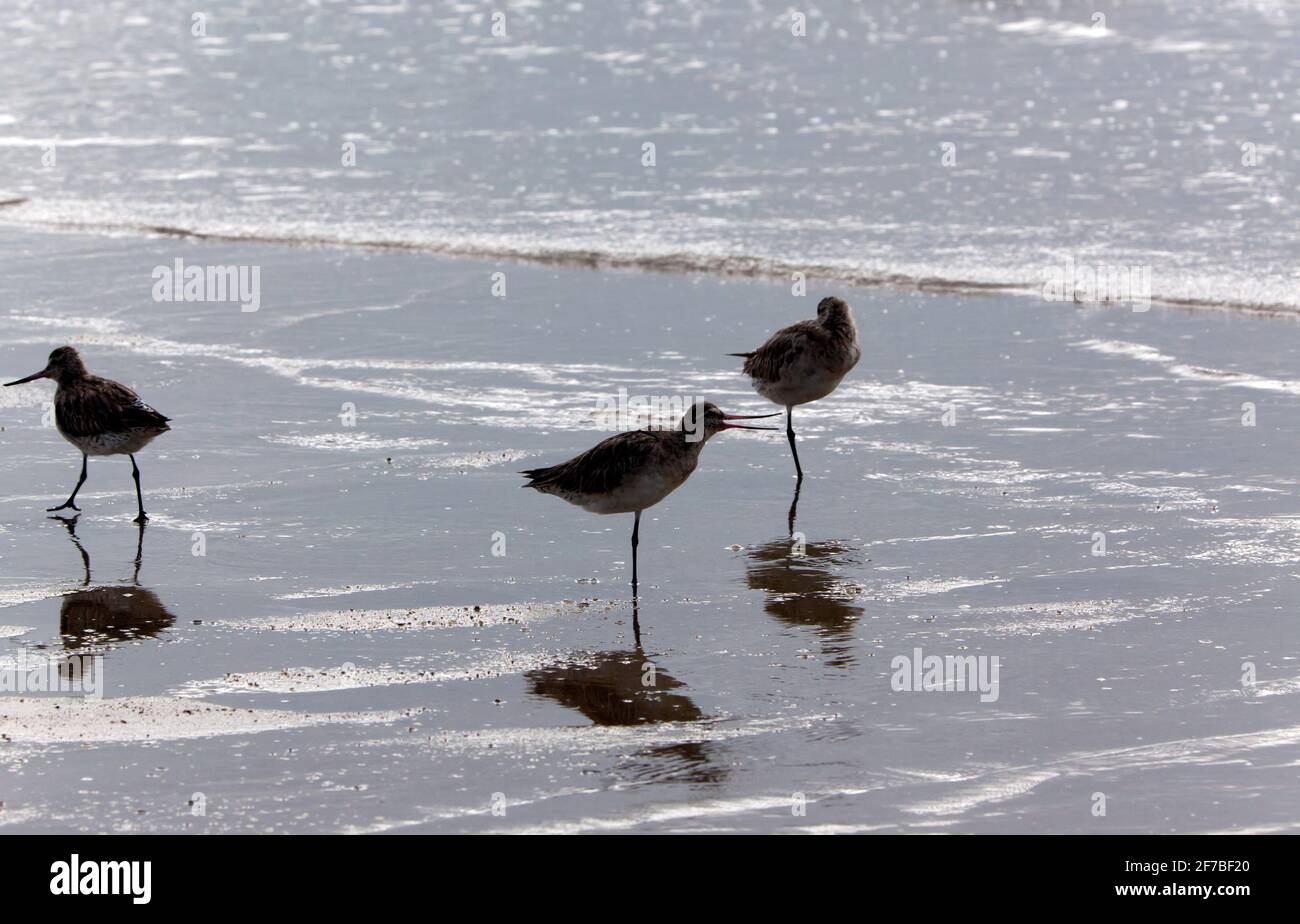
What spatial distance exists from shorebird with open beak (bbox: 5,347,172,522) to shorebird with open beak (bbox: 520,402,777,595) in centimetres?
278

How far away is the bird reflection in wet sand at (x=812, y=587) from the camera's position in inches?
368

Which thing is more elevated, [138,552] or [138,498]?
[138,498]

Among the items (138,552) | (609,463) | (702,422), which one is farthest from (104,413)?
(702,422)

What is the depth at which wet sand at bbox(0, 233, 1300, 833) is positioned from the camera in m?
7.47

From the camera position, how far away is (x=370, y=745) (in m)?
7.83

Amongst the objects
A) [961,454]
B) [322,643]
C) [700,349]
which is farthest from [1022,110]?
[322,643]

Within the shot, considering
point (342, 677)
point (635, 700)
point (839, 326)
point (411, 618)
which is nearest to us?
point (635, 700)

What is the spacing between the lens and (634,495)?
10016 millimetres

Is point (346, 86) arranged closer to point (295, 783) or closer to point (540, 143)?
point (540, 143)

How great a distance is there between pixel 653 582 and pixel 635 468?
26.2 inches

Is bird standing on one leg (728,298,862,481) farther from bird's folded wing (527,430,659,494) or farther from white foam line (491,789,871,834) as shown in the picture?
white foam line (491,789,871,834)

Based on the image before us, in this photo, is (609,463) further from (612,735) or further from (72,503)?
(72,503)

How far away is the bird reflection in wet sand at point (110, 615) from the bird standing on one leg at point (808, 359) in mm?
4629

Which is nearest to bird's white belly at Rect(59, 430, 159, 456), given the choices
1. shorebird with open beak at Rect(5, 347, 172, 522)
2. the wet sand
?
shorebird with open beak at Rect(5, 347, 172, 522)
